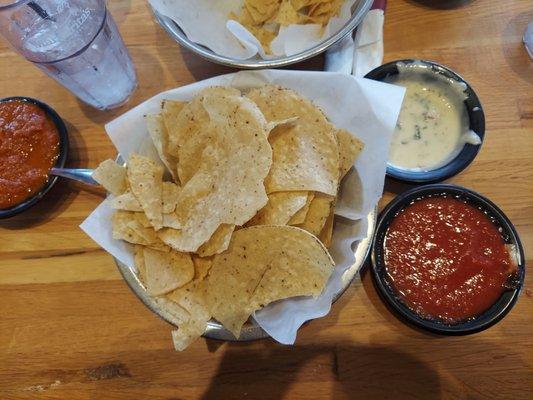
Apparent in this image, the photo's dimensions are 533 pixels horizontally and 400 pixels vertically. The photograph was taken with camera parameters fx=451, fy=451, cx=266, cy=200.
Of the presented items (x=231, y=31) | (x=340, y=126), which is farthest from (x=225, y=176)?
(x=231, y=31)

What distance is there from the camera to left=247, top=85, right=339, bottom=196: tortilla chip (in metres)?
1.05

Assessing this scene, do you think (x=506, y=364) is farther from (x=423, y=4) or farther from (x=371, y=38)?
(x=423, y=4)

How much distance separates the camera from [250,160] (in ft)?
3.38

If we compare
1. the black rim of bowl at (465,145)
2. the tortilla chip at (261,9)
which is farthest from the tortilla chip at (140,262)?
the tortilla chip at (261,9)

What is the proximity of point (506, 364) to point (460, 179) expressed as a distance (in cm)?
51

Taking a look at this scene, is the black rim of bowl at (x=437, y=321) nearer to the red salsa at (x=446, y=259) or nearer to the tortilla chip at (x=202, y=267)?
the red salsa at (x=446, y=259)

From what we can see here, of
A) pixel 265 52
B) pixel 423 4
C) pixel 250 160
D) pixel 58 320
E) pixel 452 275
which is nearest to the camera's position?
pixel 250 160

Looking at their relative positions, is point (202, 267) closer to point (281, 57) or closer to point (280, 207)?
point (280, 207)

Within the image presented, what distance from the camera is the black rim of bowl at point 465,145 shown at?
1240 mm

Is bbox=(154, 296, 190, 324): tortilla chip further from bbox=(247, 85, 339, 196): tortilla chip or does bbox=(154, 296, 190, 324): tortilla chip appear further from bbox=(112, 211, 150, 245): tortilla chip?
bbox=(247, 85, 339, 196): tortilla chip

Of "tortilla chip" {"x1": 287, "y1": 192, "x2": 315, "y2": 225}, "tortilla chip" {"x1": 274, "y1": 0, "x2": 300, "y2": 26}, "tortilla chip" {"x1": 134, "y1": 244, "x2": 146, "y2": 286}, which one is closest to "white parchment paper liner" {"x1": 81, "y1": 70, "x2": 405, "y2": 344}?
"tortilla chip" {"x1": 134, "y1": 244, "x2": 146, "y2": 286}

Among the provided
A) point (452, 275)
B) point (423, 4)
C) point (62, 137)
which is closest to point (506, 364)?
point (452, 275)

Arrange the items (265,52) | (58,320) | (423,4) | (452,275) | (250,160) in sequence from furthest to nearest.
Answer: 1. (423,4)
2. (265,52)
3. (58,320)
4. (452,275)
5. (250,160)

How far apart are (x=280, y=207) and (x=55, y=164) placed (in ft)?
2.25
